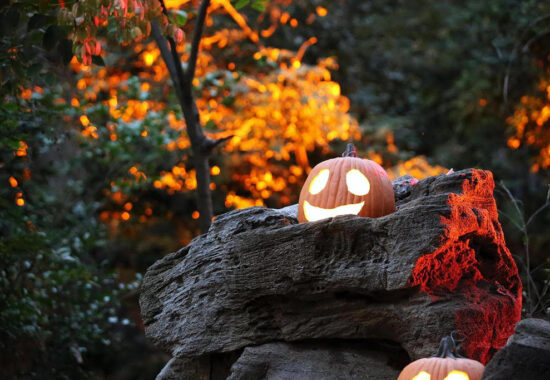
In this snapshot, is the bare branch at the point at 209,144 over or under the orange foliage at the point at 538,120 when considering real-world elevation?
under

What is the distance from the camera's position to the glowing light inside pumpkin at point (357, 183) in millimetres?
3393

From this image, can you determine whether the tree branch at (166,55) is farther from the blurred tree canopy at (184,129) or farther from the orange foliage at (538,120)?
the orange foliage at (538,120)

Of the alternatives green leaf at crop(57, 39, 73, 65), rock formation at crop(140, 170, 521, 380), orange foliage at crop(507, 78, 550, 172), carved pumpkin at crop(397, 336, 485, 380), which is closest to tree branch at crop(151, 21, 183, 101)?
green leaf at crop(57, 39, 73, 65)

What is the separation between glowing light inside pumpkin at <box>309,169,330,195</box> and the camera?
347cm

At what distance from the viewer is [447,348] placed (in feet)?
8.98

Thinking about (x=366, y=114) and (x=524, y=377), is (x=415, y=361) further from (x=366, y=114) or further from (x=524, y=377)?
(x=366, y=114)

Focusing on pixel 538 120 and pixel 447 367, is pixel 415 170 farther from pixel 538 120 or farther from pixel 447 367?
pixel 447 367

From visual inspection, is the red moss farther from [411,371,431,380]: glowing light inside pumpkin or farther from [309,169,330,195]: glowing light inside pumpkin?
[309,169,330,195]: glowing light inside pumpkin

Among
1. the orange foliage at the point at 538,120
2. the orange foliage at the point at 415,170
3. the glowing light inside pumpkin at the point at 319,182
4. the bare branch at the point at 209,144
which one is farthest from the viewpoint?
the orange foliage at the point at 415,170

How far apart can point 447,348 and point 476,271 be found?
1.71 feet

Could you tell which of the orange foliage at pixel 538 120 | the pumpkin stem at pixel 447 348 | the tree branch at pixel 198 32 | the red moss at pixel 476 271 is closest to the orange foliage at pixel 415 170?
the orange foliage at pixel 538 120

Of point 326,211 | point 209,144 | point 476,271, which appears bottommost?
point 476,271

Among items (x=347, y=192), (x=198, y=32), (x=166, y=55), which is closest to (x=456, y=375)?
(x=347, y=192)

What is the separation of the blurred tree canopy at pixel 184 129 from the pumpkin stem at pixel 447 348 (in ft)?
4.15
